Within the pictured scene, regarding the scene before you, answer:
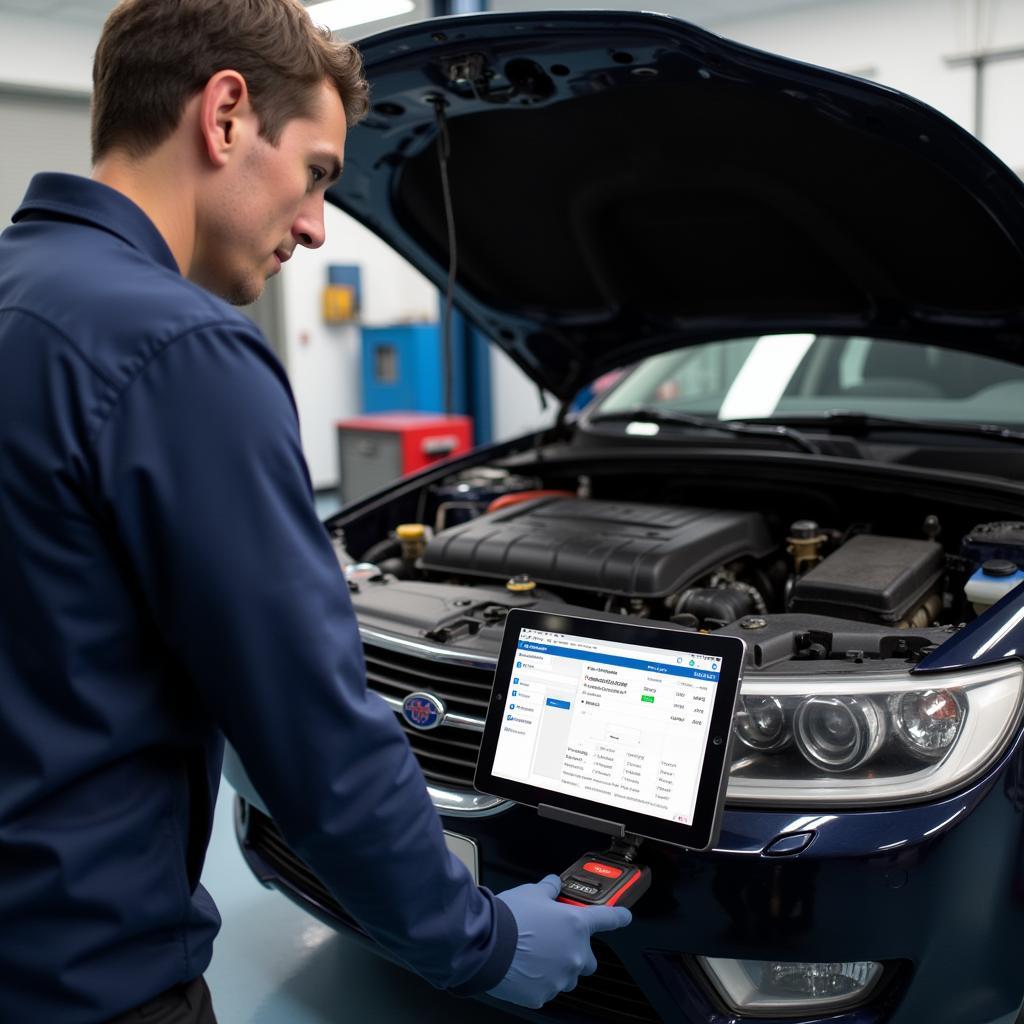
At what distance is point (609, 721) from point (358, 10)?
585cm

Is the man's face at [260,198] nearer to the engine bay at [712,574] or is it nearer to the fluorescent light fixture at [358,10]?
the engine bay at [712,574]

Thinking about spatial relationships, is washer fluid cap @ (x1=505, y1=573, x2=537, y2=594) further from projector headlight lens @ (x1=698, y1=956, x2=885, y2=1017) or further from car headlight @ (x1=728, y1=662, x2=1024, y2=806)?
projector headlight lens @ (x1=698, y1=956, x2=885, y2=1017)

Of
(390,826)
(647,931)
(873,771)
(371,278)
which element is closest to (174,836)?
(390,826)

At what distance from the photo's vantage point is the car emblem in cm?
172

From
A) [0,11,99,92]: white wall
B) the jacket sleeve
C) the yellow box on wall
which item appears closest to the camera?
the jacket sleeve

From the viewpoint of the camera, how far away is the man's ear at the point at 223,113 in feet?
3.00

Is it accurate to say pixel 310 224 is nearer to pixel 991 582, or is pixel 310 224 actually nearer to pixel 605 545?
pixel 605 545

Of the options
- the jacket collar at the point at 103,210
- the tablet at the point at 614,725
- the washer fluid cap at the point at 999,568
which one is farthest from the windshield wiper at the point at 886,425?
the jacket collar at the point at 103,210

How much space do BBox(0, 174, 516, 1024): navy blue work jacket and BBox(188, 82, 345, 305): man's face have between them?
7 cm

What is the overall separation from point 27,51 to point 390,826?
6.87 metres

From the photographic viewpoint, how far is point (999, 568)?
174cm

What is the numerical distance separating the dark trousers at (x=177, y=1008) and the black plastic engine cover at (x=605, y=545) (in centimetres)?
109

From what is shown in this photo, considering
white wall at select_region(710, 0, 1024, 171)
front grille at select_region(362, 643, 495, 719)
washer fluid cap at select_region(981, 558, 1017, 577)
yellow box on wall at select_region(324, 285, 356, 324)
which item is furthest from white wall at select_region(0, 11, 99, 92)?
washer fluid cap at select_region(981, 558, 1017, 577)

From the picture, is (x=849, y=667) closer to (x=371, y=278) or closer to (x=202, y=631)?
(x=202, y=631)
